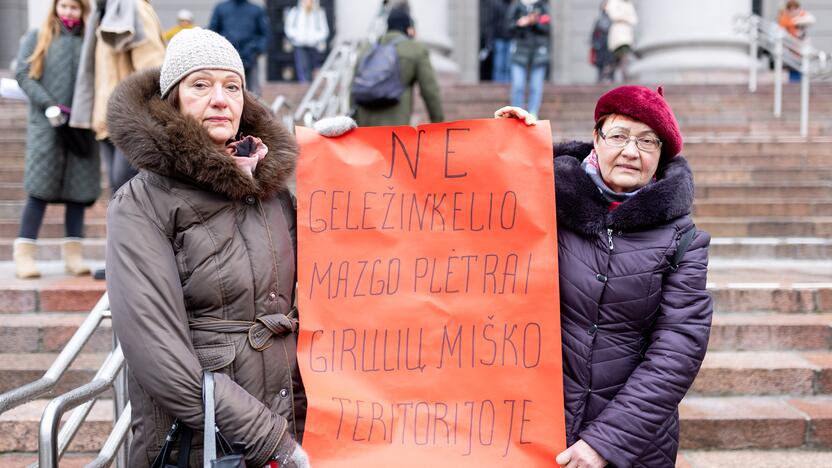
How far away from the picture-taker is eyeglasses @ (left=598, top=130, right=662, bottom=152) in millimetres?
2434

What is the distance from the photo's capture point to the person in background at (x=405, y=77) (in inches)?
248

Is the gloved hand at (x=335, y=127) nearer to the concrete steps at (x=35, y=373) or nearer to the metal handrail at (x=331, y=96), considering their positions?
the concrete steps at (x=35, y=373)

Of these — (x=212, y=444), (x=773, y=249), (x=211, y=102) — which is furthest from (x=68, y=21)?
(x=773, y=249)

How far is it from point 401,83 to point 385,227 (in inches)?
153

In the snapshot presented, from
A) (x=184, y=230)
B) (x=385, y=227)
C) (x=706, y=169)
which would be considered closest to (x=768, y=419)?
(x=385, y=227)

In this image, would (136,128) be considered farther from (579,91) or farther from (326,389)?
(579,91)

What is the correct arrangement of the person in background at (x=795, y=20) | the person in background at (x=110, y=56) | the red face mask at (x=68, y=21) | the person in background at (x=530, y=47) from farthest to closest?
the person in background at (x=795, y=20) < the person in background at (x=530, y=47) < the red face mask at (x=68, y=21) < the person in background at (x=110, y=56)

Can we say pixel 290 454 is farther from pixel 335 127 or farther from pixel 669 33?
pixel 669 33

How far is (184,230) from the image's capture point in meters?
2.18

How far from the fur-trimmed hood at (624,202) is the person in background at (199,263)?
2.97 ft

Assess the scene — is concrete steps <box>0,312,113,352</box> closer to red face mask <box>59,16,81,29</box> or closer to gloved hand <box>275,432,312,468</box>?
red face mask <box>59,16,81,29</box>

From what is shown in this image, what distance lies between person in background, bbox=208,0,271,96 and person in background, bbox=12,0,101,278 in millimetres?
4588

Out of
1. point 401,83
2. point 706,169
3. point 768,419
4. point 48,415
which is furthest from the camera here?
point 706,169

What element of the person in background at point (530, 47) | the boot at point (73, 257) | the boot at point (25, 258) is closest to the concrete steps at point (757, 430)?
the boot at point (73, 257)
